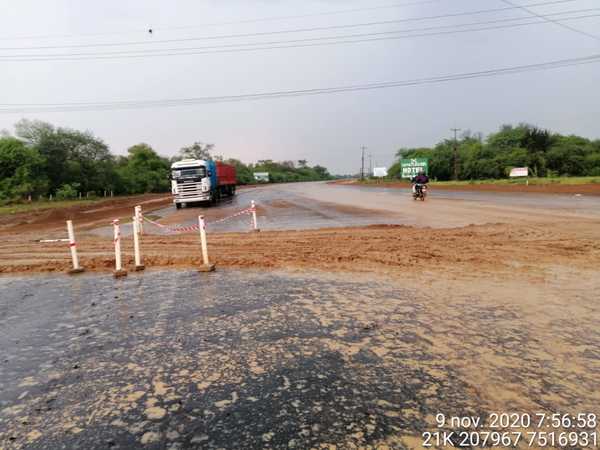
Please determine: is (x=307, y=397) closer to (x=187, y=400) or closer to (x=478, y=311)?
(x=187, y=400)

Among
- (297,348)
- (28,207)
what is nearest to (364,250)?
(297,348)

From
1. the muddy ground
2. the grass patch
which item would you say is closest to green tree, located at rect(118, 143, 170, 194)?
the grass patch

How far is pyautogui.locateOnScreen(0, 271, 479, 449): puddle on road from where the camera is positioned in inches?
120

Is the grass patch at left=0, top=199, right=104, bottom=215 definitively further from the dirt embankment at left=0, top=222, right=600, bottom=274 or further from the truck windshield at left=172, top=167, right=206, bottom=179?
the dirt embankment at left=0, top=222, right=600, bottom=274

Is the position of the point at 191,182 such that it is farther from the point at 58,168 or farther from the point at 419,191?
the point at 58,168

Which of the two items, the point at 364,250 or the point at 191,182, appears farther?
the point at 191,182

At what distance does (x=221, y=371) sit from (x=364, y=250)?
22.0ft

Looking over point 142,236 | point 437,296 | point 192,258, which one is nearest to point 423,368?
point 437,296

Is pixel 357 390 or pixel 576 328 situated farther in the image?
pixel 576 328

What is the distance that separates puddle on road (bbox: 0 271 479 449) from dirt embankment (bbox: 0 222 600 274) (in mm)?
2415

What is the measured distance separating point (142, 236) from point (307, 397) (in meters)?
12.7

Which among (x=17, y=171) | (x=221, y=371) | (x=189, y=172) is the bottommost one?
(x=221, y=371)

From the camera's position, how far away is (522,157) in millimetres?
70562

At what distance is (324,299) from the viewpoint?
20.7 feet
